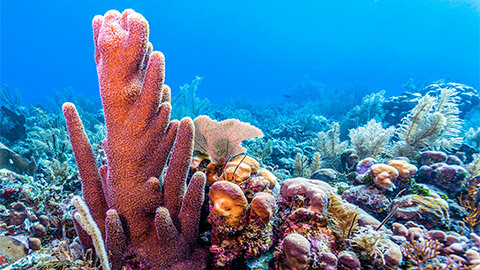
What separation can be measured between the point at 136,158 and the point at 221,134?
39.5 inches

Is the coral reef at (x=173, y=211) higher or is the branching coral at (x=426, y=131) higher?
the branching coral at (x=426, y=131)

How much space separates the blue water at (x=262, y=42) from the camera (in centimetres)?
7850

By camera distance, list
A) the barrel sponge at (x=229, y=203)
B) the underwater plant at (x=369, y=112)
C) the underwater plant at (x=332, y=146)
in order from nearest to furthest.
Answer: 1. the barrel sponge at (x=229, y=203)
2. the underwater plant at (x=332, y=146)
3. the underwater plant at (x=369, y=112)

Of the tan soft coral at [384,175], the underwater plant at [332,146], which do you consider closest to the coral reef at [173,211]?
the tan soft coral at [384,175]

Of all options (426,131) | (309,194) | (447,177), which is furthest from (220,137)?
(426,131)

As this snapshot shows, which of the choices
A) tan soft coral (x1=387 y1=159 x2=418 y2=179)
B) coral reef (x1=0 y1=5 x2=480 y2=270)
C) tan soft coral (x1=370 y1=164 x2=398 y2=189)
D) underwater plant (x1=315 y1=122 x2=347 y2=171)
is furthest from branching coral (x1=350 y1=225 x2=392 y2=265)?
underwater plant (x1=315 y1=122 x2=347 y2=171)

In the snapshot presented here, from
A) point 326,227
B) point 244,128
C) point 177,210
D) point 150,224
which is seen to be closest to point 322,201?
point 326,227

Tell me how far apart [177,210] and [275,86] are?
83.0m

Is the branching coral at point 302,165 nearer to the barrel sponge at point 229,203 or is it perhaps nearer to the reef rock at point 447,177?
the reef rock at point 447,177

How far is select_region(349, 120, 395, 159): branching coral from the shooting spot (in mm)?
5898

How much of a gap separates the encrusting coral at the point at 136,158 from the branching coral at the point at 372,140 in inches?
234

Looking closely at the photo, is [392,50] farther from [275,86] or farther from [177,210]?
[177,210]

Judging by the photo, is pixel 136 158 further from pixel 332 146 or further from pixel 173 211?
pixel 332 146

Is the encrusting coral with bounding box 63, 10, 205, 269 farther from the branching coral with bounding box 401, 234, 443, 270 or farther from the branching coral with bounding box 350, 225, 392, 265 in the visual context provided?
the branching coral with bounding box 401, 234, 443, 270
